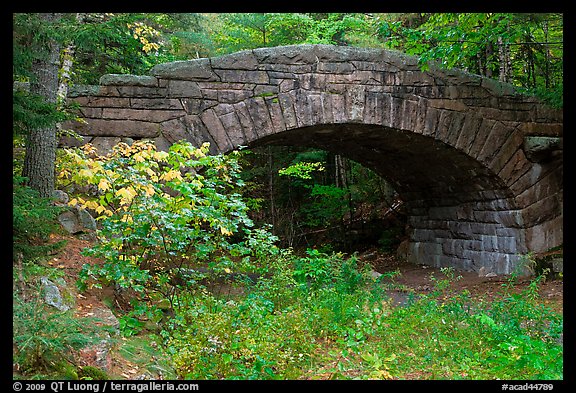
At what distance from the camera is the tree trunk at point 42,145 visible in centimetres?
468

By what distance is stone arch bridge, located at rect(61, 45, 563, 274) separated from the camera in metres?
6.43

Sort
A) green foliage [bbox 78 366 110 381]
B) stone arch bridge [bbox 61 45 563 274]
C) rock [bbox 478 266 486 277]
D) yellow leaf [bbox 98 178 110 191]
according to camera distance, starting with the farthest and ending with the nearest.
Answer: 1. rock [bbox 478 266 486 277]
2. stone arch bridge [bbox 61 45 563 274]
3. yellow leaf [bbox 98 178 110 191]
4. green foliage [bbox 78 366 110 381]

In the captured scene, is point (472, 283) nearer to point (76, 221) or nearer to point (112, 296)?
point (112, 296)

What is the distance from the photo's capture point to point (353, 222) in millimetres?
14273

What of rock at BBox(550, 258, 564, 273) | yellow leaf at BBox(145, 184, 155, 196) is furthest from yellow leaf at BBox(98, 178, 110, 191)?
rock at BBox(550, 258, 564, 273)

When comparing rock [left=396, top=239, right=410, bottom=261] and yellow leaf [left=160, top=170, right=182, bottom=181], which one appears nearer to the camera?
yellow leaf [left=160, top=170, right=182, bottom=181]

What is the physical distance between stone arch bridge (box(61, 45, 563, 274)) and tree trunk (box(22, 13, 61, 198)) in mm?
1321

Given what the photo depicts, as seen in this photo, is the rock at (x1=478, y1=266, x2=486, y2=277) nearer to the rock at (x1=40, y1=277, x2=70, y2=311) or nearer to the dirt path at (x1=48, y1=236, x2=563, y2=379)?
the dirt path at (x1=48, y1=236, x2=563, y2=379)

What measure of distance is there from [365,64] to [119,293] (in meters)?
4.72

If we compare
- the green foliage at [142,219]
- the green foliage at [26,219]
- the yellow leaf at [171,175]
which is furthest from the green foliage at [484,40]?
the green foliage at [26,219]

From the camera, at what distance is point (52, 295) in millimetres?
3270

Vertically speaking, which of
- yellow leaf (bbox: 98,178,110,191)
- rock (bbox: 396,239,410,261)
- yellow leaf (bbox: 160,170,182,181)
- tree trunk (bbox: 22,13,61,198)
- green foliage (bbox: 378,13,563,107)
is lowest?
rock (bbox: 396,239,410,261)

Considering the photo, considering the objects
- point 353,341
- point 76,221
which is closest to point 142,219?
point 76,221
